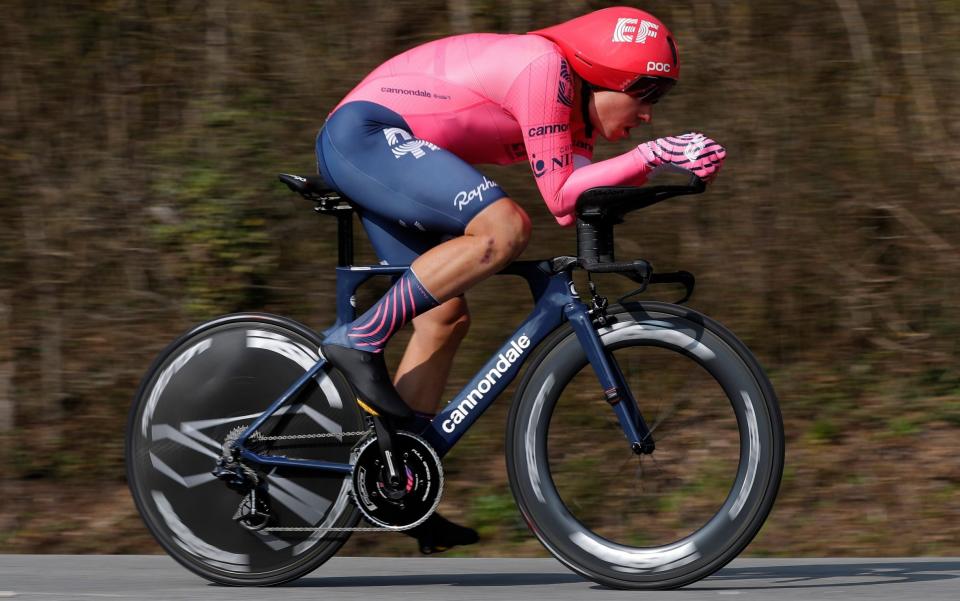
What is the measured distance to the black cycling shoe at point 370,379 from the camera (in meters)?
4.05

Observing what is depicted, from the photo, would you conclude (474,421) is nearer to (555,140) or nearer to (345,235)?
(345,235)

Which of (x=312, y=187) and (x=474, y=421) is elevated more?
(x=312, y=187)

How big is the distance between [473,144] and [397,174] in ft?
0.95

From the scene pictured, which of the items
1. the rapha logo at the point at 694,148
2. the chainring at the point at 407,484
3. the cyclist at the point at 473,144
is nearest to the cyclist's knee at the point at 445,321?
the cyclist at the point at 473,144

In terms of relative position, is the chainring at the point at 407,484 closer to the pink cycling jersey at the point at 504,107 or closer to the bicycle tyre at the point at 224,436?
the bicycle tyre at the point at 224,436

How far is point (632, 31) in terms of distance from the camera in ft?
13.2

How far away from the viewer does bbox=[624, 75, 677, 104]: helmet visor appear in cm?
405

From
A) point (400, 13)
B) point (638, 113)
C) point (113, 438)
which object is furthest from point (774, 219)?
point (113, 438)

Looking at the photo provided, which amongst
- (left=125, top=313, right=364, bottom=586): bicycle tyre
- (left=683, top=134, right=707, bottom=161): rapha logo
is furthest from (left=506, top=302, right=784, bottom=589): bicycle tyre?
(left=125, top=313, right=364, bottom=586): bicycle tyre

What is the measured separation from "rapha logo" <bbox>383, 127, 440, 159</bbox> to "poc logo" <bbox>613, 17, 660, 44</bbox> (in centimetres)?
64

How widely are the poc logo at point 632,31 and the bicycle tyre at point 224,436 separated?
1.32m

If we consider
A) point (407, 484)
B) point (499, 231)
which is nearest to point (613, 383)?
point (499, 231)

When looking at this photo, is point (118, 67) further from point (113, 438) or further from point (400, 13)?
point (113, 438)

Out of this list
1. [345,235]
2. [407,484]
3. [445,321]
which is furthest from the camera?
[445,321]
